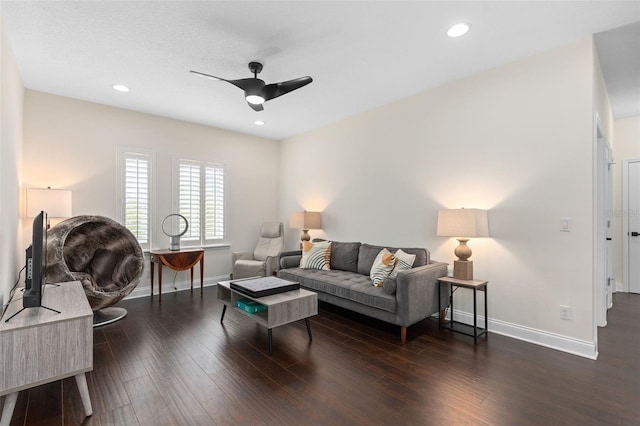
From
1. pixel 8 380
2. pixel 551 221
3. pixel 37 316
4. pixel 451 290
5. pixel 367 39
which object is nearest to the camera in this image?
pixel 8 380

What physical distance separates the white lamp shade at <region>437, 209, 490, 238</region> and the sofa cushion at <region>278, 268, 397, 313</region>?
0.90m

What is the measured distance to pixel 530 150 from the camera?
2.90 meters

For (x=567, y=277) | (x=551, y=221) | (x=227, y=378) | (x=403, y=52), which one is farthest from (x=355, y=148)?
(x=227, y=378)

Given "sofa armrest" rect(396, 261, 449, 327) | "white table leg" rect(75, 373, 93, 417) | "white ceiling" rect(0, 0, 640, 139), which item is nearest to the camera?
"white table leg" rect(75, 373, 93, 417)

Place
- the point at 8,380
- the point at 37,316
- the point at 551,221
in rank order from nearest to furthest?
the point at 8,380 → the point at 37,316 → the point at 551,221

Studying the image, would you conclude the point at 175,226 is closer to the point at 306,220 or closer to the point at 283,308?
the point at 306,220

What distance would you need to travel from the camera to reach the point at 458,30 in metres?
2.47

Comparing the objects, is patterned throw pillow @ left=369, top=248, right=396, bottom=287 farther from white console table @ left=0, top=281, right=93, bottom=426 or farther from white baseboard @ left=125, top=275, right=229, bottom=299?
white baseboard @ left=125, top=275, right=229, bottom=299

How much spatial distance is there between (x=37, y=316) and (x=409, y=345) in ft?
9.16

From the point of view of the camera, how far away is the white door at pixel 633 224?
4.44m

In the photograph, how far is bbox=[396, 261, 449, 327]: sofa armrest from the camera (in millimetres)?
2846

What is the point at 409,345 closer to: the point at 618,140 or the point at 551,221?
the point at 551,221

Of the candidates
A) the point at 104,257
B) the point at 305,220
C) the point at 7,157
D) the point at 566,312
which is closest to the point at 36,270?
the point at 7,157

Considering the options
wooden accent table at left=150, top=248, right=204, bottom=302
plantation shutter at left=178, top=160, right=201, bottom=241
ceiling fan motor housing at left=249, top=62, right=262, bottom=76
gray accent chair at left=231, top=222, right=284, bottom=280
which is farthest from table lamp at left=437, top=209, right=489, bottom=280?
plantation shutter at left=178, top=160, right=201, bottom=241
